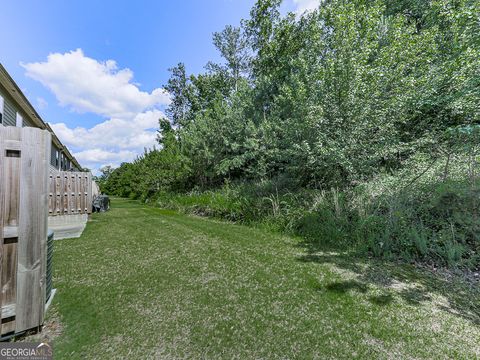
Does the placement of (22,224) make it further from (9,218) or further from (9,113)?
(9,113)

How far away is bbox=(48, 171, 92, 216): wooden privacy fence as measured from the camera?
6125 mm

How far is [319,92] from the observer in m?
5.89

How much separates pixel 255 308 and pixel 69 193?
6.81 m

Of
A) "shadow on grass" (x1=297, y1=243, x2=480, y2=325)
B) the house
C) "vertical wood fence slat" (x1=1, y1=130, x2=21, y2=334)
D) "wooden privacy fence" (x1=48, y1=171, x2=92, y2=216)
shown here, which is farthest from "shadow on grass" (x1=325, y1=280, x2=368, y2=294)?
the house

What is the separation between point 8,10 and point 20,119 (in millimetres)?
4245

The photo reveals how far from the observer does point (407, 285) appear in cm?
271

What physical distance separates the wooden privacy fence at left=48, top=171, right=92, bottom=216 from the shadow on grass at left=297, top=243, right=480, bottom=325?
665cm

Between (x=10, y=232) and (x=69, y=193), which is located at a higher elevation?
(x=69, y=193)

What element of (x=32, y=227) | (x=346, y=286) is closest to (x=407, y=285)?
(x=346, y=286)

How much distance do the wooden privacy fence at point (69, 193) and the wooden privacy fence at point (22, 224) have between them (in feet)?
18.6

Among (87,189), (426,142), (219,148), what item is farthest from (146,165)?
(426,142)

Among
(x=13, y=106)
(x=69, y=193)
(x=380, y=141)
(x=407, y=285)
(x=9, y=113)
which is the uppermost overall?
(x=13, y=106)

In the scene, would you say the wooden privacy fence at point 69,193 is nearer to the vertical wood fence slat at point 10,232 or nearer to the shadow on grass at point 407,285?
the vertical wood fence slat at point 10,232

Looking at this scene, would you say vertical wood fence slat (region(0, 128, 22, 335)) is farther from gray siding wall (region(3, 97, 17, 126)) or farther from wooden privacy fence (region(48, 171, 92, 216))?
gray siding wall (region(3, 97, 17, 126))
